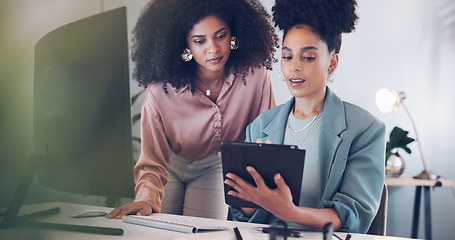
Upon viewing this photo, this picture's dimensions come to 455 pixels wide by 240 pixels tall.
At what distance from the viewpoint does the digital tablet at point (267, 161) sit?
1021mm

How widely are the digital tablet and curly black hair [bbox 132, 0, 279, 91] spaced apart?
1.62 ft

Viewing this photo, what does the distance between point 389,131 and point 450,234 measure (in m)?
0.60

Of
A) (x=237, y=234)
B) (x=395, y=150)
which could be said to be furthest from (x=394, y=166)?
(x=237, y=234)

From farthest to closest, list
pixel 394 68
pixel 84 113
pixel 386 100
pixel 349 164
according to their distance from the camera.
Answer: pixel 394 68 < pixel 386 100 < pixel 349 164 < pixel 84 113

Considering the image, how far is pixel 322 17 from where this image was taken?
1297 millimetres

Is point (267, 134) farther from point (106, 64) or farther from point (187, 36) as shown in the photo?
point (106, 64)

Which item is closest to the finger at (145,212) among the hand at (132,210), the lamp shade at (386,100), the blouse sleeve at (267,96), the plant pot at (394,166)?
the hand at (132,210)

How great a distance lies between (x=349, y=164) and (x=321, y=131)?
0.45ft

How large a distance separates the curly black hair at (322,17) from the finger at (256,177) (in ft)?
1.74

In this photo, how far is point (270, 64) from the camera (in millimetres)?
1441

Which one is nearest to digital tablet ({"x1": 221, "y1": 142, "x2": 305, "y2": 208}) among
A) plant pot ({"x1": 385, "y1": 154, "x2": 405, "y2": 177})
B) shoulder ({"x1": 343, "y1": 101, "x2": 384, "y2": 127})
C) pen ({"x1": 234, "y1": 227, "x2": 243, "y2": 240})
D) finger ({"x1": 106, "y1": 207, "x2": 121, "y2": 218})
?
pen ({"x1": 234, "y1": 227, "x2": 243, "y2": 240})

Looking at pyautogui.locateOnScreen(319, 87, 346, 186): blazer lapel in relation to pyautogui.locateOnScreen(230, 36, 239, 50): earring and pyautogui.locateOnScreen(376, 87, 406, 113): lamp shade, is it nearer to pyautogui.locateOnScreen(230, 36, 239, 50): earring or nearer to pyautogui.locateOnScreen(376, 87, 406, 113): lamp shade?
pyautogui.locateOnScreen(230, 36, 239, 50): earring

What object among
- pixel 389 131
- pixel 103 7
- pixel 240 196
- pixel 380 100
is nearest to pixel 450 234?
pixel 389 131

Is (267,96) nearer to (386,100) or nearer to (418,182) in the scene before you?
(386,100)
